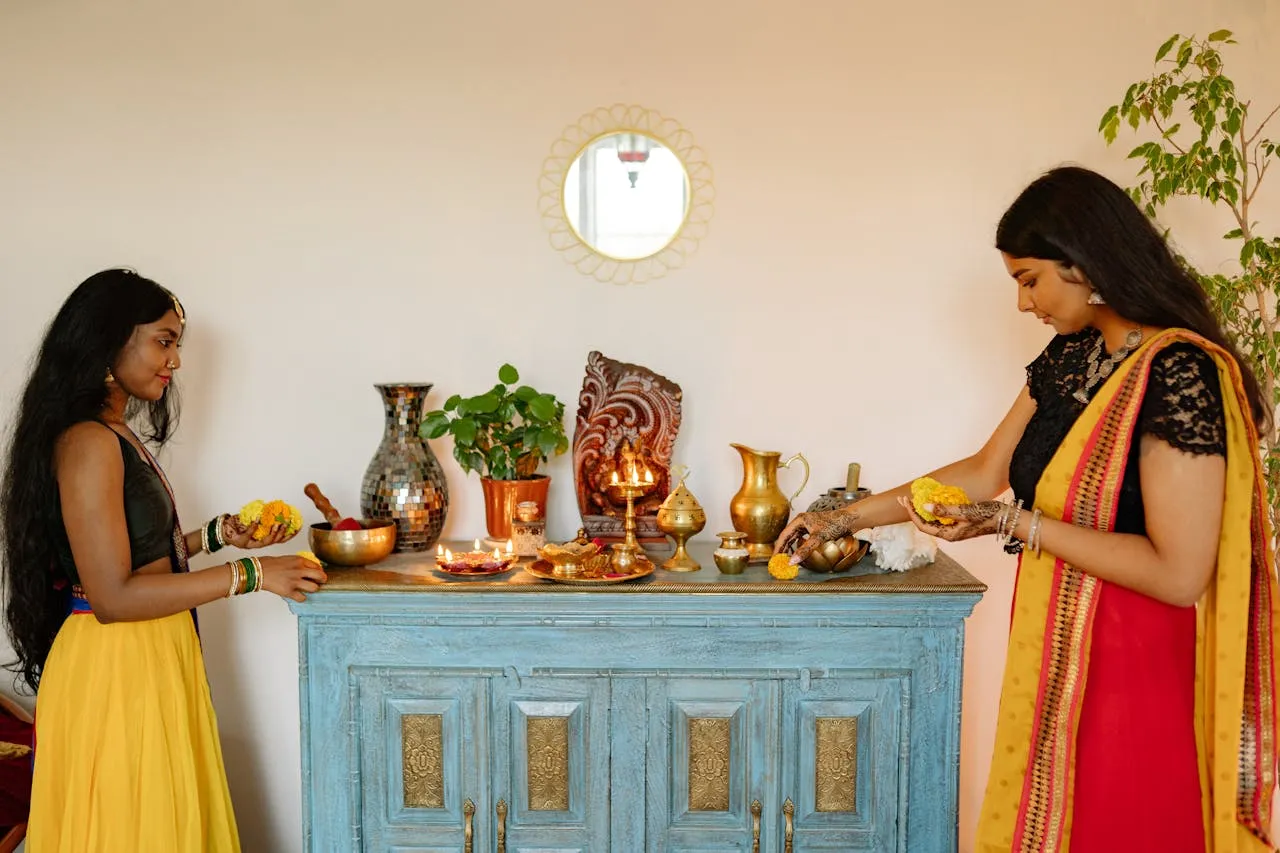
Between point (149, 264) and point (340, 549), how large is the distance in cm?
116

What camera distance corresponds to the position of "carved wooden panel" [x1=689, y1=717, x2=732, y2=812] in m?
2.52

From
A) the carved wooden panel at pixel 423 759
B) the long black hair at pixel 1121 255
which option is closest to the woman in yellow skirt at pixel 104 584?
the carved wooden panel at pixel 423 759

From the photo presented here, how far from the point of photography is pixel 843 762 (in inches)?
98.8

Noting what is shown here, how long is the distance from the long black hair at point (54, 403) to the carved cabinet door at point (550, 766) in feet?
3.53

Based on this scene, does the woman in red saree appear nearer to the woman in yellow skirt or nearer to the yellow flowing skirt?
the woman in yellow skirt

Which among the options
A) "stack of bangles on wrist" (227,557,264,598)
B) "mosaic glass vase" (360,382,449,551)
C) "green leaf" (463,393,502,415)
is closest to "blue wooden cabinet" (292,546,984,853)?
"stack of bangles on wrist" (227,557,264,598)

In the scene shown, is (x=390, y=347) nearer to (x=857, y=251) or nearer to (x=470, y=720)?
(x=470, y=720)

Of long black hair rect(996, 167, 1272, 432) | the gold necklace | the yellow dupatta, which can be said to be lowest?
the yellow dupatta

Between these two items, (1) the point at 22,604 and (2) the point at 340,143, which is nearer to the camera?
(1) the point at 22,604

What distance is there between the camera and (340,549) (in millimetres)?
2621

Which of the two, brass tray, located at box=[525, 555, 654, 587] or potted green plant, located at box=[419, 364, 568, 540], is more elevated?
potted green plant, located at box=[419, 364, 568, 540]

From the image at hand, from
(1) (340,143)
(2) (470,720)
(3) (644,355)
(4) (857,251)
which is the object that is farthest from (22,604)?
(4) (857,251)

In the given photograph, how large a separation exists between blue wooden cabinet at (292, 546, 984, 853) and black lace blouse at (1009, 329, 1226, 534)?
44 centimetres

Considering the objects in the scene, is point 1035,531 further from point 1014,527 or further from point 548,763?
point 548,763
